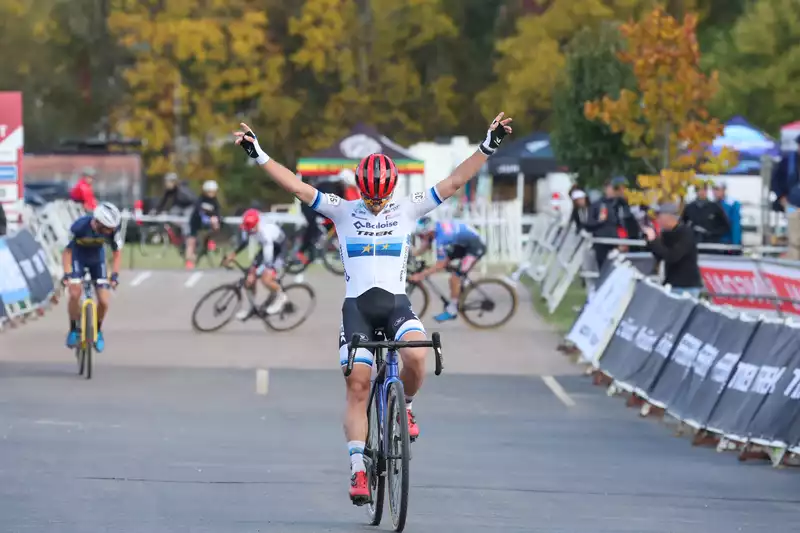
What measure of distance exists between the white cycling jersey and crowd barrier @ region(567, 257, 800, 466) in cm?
410

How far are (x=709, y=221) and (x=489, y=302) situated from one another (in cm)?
360

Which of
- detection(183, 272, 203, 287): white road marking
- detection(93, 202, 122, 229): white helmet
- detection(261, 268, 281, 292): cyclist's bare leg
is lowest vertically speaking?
detection(183, 272, 203, 287): white road marking

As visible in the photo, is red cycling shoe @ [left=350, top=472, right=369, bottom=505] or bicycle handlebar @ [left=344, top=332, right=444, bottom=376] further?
red cycling shoe @ [left=350, top=472, right=369, bottom=505]

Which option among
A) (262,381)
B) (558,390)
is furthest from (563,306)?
(262,381)

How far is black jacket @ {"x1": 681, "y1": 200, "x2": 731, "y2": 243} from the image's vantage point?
27.5 metres

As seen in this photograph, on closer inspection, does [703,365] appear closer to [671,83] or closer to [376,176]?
[376,176]

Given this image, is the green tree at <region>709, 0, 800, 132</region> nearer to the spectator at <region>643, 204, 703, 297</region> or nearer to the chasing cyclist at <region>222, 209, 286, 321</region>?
the chasing cyclist at <region>222, 209, 286, 321</region>

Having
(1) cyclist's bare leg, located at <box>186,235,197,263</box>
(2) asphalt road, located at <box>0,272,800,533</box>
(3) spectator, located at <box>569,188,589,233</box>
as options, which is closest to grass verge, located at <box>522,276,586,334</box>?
(3) spectator, located at <box>569,188,589,233</box>

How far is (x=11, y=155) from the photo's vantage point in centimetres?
3036

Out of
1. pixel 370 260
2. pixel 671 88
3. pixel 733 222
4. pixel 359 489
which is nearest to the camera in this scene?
pixel 359 489

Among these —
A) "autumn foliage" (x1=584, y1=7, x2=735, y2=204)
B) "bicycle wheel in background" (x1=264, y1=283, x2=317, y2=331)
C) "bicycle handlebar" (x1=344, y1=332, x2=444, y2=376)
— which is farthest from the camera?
"autumn foliage" (x1=584, y1=7, x2=735, y2=204)

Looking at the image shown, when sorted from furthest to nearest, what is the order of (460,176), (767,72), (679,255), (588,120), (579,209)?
(767,72)
(588,120)
(579,209)
(679,255)
(460,176)

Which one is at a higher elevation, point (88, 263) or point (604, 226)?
point (604, 226)

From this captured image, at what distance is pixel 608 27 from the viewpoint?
42906mm
